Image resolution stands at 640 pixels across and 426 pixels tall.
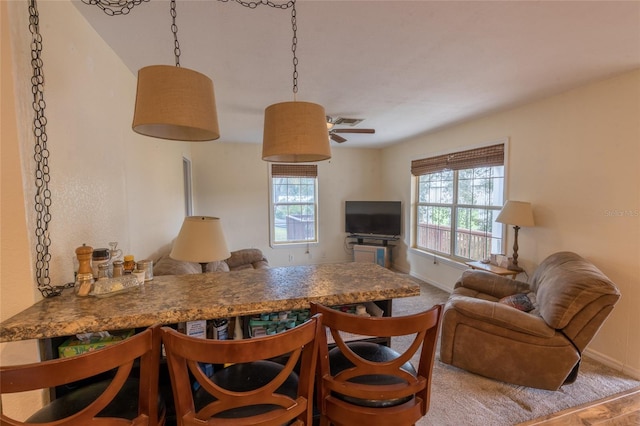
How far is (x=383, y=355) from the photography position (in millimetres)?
1215

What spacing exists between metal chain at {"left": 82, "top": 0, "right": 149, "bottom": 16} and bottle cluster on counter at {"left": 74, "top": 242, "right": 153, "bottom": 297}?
4.02ft

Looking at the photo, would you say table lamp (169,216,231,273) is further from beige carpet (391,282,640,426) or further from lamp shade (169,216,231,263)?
beige carpet (391,282,640,426)

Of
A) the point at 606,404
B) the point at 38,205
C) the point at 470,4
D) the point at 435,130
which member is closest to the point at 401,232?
the point at 435,130

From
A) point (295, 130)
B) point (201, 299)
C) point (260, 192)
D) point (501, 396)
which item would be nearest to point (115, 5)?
point (295, 130)

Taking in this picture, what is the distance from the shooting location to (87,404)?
36.9 inches

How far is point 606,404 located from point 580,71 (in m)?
2.45

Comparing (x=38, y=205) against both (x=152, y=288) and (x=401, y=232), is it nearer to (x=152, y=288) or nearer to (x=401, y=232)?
(x=152, y=288)

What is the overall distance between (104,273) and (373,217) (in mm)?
4633

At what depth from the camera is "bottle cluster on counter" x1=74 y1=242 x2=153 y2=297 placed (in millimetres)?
1193

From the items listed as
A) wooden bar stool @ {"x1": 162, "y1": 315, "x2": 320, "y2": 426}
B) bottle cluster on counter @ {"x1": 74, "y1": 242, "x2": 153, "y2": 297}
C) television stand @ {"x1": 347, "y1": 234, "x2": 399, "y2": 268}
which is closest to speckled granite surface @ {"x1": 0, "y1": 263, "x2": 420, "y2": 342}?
bottle cluster on counter @ {"x1": 74, "y1": 242, "x2": 153, "y2": 297}

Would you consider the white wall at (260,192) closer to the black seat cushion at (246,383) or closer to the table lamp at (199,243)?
the table lamp at (199,243)

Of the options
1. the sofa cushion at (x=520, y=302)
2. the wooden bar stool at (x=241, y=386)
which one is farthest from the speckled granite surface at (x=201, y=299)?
the sofa cushion at (x=520, y=302)

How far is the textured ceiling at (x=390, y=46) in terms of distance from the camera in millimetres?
1543

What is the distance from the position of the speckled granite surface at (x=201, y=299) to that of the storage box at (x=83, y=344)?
0.47ft
